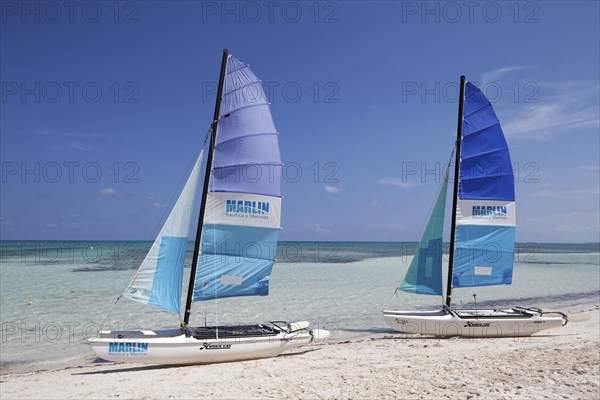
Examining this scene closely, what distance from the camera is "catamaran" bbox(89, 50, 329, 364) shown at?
35.6ft

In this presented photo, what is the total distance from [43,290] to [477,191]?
20883 millimetres

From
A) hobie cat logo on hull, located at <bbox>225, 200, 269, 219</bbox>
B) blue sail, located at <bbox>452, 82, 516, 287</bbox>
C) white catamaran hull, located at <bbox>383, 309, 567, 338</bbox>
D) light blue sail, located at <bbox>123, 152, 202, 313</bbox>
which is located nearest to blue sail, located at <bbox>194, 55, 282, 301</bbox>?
hobie cat logo on hull, located at <bbox>225, 200, 269, 219</bbox>

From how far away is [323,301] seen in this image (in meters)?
20.7

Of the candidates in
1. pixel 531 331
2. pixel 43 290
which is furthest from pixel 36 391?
pixel 43 290

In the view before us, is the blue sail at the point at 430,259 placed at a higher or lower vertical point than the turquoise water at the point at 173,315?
higher

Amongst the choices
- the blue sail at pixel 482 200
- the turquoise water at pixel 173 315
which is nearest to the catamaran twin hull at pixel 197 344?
the turquoise water at pixel 173 315

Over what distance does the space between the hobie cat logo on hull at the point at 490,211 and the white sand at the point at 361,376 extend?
14.2 ft

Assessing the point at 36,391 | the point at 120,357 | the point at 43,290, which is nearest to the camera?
the point at 36,391

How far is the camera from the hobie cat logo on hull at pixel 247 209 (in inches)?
440

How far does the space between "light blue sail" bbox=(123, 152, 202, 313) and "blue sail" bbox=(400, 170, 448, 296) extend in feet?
23.8

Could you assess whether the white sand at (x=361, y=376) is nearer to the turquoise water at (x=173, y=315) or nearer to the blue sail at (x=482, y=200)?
the turquoise water at (x=173, y=315)

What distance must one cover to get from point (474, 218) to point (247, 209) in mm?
7908

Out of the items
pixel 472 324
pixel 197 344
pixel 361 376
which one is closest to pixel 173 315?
pixel 197 344

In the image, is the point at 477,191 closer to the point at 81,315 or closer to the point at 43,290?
the point at 81,315
